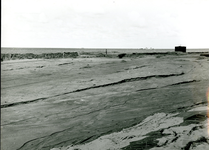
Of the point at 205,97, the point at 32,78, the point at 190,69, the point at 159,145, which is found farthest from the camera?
the point at 190,69

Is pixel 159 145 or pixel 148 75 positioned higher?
pixel 148 75

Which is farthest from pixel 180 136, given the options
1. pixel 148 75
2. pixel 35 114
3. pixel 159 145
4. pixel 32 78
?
pixel 32 78

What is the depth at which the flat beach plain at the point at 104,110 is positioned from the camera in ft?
15.9

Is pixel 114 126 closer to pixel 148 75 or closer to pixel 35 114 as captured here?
pixel 35 114

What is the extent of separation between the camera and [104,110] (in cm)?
707

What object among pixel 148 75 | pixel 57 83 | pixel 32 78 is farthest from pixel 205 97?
pixel 32 78

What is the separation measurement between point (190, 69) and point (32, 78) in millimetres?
9215

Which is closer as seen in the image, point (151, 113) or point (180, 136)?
point (180, 136)

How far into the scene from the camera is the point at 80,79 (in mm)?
10852

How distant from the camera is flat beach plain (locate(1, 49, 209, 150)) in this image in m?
4.86

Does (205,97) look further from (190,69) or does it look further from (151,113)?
(190,69)

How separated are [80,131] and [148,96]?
3601 mm

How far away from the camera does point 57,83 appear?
10242mm

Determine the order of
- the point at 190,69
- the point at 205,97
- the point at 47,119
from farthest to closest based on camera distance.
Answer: the point at 190,69 → the point at 205,97 → the point at 47,119
